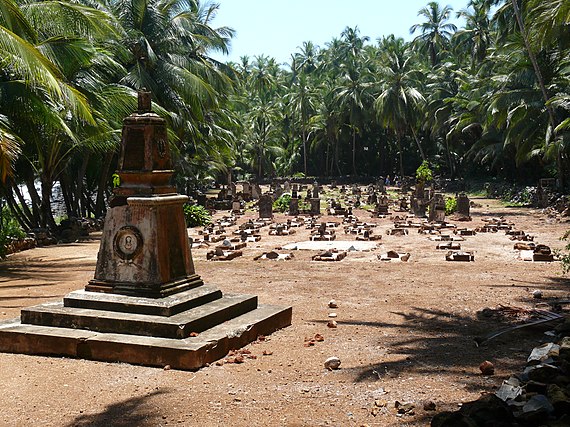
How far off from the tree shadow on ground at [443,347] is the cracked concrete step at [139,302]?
1.80 m

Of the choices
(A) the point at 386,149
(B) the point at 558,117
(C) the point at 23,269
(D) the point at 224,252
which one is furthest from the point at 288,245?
(A) the point at 386,149

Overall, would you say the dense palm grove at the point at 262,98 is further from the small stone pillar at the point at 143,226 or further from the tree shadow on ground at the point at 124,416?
the tree shadow on ground at the point at 124,416

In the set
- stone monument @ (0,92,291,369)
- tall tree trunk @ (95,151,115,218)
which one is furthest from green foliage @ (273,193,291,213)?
stone monument @ (0,92,291,369)

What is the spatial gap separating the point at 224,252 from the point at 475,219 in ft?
39.2

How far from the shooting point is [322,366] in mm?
6082

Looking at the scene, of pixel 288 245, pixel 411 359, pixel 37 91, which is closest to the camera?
pixel 411 359

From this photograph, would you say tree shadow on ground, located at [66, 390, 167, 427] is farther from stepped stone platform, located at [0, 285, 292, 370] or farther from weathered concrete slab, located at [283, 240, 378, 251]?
weathered concrete slab, located at [283, 240, 378, 251]

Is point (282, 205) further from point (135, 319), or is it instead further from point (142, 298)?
point (135, 319)

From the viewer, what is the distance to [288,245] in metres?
16.5

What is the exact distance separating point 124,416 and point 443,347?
3.22 m

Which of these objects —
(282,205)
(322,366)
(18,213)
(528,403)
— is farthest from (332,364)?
(282,205)

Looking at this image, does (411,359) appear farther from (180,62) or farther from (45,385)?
(180,62)

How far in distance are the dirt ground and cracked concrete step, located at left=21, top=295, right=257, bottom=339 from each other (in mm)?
456

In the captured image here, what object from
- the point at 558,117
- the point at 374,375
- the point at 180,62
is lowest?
the point at 374,375
